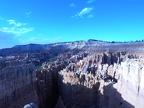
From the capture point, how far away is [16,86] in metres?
15.5

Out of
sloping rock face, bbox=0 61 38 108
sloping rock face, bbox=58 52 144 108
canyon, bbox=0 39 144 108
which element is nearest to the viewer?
sloping rock face, bbox=0 61 38 108

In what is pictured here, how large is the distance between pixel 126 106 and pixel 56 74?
1235 cm

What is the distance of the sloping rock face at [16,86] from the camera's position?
46.6ft

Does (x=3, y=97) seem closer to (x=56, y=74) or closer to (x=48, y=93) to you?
(x=48, y=93)

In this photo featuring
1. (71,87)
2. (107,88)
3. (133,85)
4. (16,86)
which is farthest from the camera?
(71,87)

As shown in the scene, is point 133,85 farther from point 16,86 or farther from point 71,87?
point 71,87

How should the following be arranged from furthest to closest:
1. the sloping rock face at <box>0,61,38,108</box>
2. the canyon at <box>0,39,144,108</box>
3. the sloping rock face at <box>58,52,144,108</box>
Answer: the sloping rock face at <box>58,52,144,108</box> → the canyon at <box>0,39,144,108</box> → the sloping rock face at <box>0,61,38,108</box>

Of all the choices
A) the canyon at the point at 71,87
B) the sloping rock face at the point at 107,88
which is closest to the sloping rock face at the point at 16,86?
the canyon at the point at 71,87

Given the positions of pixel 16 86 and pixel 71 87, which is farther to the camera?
pixel 71 87

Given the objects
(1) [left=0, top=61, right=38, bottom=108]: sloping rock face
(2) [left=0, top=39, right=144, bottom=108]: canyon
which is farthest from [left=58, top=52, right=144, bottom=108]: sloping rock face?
(1) [left=0, top=61, right=38, bottom=108]: sloping rock face

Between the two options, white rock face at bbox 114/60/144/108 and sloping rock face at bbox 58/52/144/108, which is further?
→ sloping rock face at bbox 58/52/144/108

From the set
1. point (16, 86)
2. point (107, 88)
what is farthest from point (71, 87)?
point (16, 86)

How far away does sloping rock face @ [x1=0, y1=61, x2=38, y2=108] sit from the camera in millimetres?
14195

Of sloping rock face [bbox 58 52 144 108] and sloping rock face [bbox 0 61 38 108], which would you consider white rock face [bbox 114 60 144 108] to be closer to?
sloping rock face [bbox 58 52 144 108]
